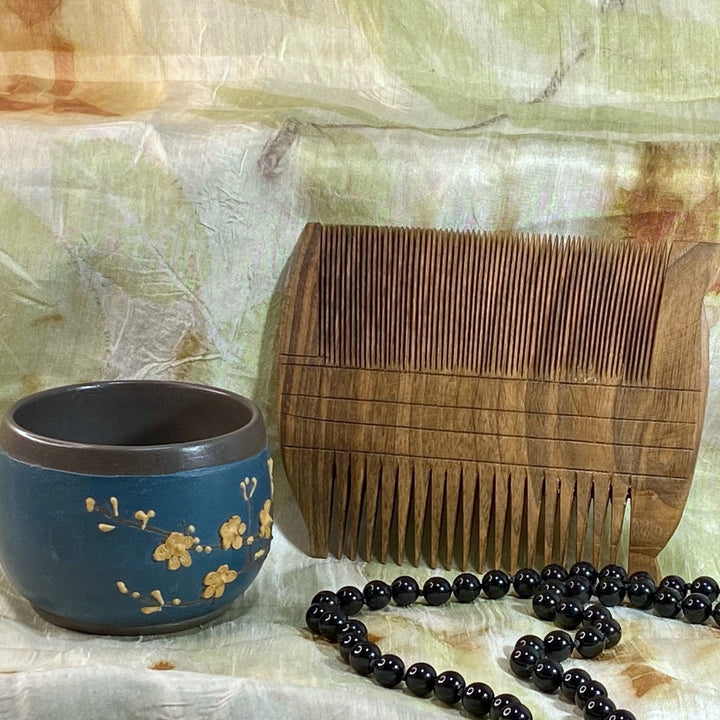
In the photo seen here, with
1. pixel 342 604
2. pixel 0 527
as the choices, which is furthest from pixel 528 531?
pixel 0 527

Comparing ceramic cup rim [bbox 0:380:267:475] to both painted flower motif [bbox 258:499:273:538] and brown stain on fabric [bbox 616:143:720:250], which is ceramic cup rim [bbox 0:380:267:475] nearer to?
painted flower motif [bbox 258:499:273:538]

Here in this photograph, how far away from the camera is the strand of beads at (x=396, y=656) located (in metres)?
0.69

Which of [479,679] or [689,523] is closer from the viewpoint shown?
[479,679]

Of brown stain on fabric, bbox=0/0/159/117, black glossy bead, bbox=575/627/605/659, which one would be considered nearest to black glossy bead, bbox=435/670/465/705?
black glossy bead, bbox=575/627/605/659

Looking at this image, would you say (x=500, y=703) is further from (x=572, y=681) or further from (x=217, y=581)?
(x=217, y=581)

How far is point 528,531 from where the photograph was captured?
2.93 ft

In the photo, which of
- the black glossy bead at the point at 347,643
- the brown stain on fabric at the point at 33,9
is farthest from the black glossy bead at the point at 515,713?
the brown stain on fabric at the point at 33,9

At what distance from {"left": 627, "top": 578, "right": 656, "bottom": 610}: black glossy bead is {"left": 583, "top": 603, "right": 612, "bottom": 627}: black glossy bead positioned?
0.04 meters

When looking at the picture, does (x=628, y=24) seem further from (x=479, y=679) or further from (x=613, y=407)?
(x=479, y=679)

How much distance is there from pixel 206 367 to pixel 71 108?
9.9 inches

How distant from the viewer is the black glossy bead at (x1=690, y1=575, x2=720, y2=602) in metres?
0.84

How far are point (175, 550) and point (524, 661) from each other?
0.24 m

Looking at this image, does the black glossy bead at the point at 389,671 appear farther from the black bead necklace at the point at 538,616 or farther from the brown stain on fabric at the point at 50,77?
the brown stain on fabric at the point at 50,77

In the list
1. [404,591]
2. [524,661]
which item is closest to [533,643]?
[524,661]
